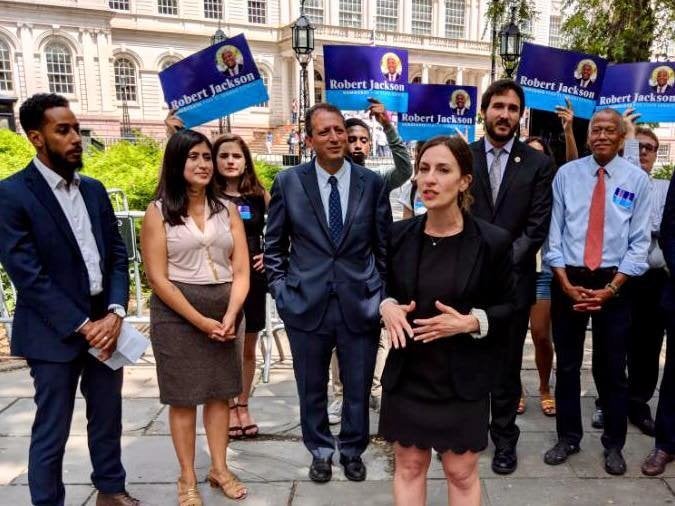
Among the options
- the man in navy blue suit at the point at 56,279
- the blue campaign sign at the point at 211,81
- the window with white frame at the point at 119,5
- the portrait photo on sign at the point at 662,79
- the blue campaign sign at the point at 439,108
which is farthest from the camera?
the window with white frame at the point at 119,5

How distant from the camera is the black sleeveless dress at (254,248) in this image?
3799 mm

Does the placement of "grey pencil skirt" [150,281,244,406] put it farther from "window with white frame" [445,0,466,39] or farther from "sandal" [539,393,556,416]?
"window with white frame" [445,0,466,39]

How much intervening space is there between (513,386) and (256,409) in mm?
2000

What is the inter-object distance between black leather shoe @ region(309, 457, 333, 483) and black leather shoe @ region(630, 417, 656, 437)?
2234mm

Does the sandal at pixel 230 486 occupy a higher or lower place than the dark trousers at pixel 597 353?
lower

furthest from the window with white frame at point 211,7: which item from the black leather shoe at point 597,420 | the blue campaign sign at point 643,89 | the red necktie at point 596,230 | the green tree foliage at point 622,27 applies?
the black leather shoe at point 597,420

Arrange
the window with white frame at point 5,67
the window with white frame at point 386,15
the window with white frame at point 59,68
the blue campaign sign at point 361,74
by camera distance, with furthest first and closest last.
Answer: the window with white frame at point 386,15
the window with white frame at point 59,68
the window with white frame at point 5,67
the blue campaign sign at point 361,74

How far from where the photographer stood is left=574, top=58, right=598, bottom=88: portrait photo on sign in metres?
4.46

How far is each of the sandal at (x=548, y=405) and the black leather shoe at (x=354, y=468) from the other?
5.34ft

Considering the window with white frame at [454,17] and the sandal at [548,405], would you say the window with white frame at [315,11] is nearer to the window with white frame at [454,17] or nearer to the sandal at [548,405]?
the window with white frame at [454,17]

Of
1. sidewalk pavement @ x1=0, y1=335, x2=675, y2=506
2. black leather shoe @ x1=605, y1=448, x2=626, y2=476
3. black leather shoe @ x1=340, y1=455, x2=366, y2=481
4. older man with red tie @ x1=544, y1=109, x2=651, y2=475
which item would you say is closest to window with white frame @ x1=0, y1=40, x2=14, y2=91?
sidewalk pavement @ x1=0, y1=335, x2=675, y2=506

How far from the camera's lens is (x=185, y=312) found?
291cm

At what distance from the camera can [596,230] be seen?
3326mm

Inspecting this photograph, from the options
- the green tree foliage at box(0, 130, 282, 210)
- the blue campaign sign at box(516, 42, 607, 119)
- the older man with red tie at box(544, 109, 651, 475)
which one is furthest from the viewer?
the green tree foliage at box(0, 130, 282, 210)
